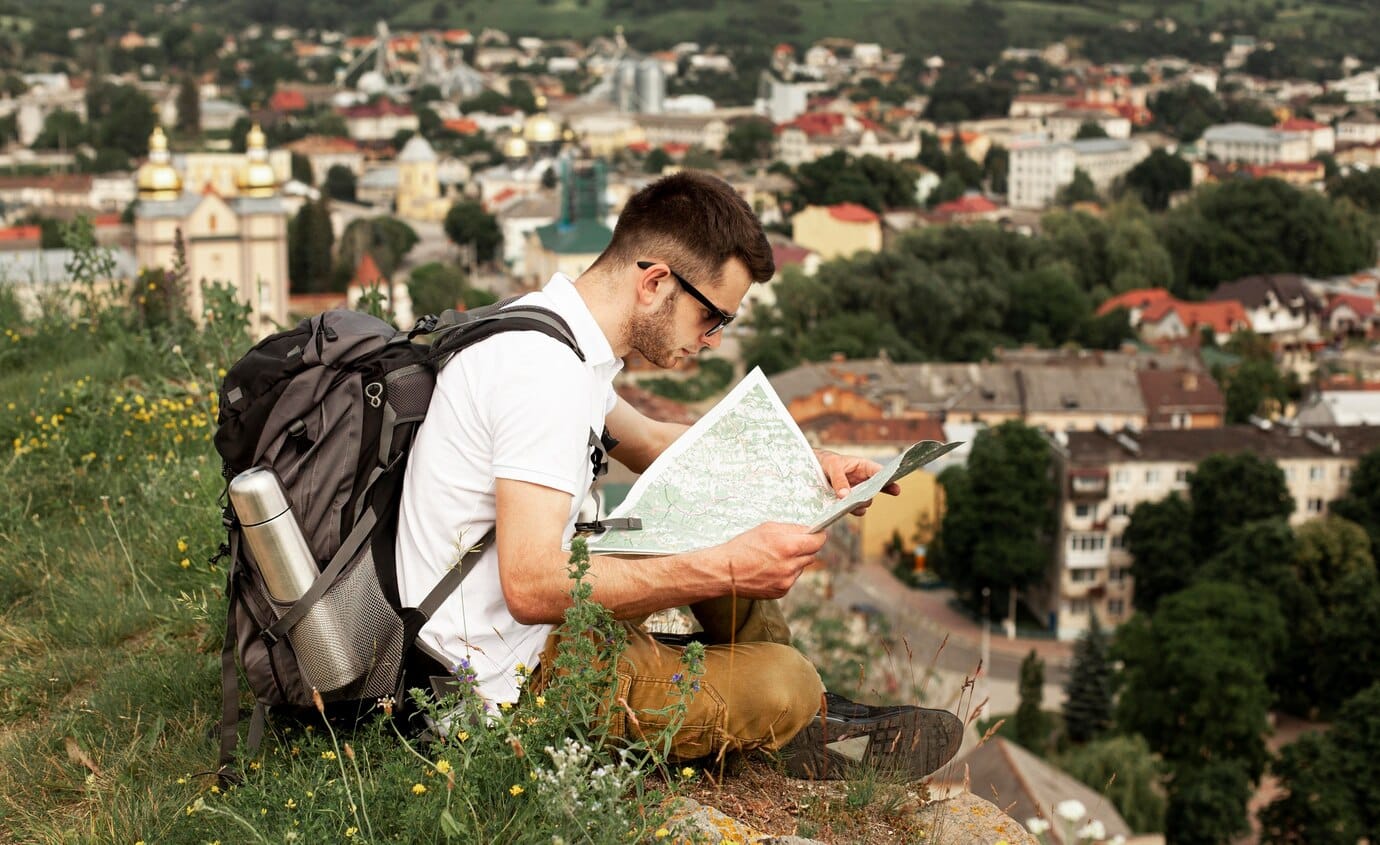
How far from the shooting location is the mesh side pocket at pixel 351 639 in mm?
2184

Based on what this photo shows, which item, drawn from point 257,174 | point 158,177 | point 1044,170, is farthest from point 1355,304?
point 158,177

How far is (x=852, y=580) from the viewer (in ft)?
68.1

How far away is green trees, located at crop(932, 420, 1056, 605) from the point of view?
21672mm

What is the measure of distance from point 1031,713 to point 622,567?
1561 cm

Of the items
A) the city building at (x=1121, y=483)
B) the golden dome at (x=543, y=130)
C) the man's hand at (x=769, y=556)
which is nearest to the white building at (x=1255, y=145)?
the golden dome at (x=543, y=130)

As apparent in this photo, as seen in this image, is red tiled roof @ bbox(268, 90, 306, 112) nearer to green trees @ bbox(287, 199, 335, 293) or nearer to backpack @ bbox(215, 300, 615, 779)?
green trees @ bbox(287, 199, 335, 293)

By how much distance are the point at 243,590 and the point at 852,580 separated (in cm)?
1879

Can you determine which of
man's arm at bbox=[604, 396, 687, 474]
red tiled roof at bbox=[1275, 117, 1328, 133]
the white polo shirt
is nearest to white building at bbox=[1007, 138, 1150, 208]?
red tiled roof at bbox=[1275, 117, 1328, 133]

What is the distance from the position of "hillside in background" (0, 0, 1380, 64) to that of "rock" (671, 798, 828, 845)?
98.0 m

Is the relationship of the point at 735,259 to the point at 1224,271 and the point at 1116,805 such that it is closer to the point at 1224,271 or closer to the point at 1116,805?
the point at 1116,805

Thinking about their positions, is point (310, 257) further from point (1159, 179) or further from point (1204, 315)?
point (1159, 179)

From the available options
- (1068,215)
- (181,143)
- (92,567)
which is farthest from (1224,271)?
(92,567)

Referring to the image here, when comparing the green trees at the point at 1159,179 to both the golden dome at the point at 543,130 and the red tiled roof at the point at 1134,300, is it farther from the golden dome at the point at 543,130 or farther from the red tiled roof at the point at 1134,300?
the golden dome at the point at 543,130

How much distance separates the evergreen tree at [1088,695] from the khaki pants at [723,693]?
16442mm
